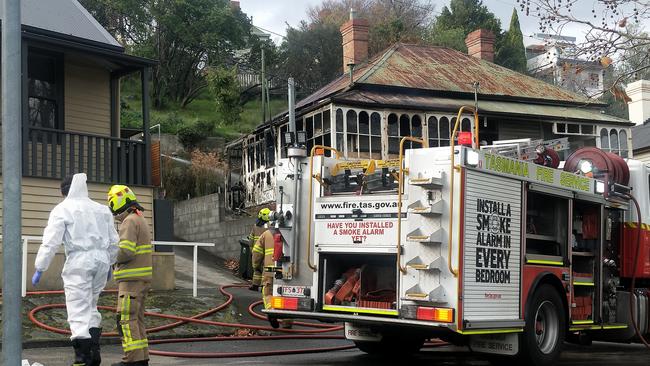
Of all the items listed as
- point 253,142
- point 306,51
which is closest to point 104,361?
point 253,142

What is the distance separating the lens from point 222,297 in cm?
1359

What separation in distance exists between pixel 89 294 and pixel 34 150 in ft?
23.5

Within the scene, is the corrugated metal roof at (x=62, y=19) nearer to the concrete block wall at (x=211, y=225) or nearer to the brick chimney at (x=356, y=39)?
the concrete block wall at (x=211, y=225)

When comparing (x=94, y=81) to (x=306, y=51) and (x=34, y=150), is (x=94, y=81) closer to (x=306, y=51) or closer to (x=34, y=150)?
(x=34, y=150)

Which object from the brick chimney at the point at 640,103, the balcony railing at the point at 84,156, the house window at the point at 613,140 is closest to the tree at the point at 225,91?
the house window at the point at 613,140

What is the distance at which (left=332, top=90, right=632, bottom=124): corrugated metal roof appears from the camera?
23.7m

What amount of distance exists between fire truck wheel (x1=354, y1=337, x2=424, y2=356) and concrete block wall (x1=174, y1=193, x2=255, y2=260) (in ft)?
39.1

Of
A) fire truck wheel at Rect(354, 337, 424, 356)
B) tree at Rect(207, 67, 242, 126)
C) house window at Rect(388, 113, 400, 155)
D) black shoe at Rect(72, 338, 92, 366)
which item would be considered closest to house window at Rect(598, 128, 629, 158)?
house window at Rect(388, 113, 400, 155)

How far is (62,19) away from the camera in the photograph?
15422 mm

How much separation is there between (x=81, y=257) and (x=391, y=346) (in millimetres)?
4257

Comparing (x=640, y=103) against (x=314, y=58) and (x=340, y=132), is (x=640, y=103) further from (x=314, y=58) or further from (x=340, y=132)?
(x=314, y=58)

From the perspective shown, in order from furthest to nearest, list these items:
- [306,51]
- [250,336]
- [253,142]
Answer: [306,51] → [253,142] → [250,336]

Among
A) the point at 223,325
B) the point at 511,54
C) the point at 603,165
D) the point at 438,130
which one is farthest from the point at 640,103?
the point at 223,325

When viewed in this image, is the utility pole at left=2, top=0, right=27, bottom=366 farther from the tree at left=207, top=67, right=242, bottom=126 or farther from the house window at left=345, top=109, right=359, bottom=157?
the tree at left=207, top=67, right=242, bottom=126
